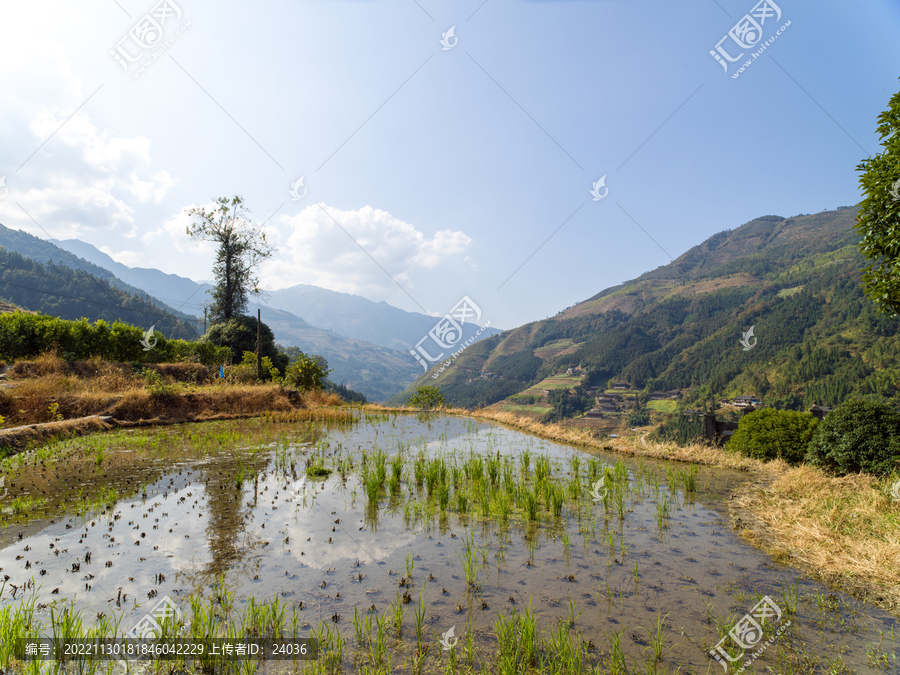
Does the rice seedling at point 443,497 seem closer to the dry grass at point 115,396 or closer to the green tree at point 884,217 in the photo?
the green tree at point 884,217

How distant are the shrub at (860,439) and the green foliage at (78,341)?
92.6 feet

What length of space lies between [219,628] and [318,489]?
4.55 m

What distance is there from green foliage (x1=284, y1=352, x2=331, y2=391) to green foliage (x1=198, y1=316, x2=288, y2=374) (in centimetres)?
468

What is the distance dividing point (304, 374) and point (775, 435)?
22.6 metres

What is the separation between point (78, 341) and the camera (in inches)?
768

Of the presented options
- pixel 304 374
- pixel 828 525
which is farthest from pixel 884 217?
pixel 304 374

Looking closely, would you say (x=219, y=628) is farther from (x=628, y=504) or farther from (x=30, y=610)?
(x=628, y=504)

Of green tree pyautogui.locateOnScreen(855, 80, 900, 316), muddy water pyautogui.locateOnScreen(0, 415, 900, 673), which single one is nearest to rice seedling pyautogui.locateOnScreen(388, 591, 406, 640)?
muddy water pyautogui.locateOnScreen(0, 415, 900, 673)

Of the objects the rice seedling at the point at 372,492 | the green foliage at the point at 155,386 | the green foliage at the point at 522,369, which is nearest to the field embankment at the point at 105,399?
the green foliage at the point at 155,386

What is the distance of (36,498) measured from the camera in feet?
22.7

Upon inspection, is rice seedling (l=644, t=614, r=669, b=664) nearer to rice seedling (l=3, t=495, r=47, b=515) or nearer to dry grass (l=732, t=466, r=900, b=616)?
dry grass (l=732, t=466, r=900, b=616)

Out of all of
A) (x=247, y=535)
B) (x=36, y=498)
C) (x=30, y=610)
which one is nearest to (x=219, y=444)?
(x=36, y=498)

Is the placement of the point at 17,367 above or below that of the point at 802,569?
above

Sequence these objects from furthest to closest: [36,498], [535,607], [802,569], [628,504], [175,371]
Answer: [175,371], [628,504], [36,498], [802,569], [535,607]
